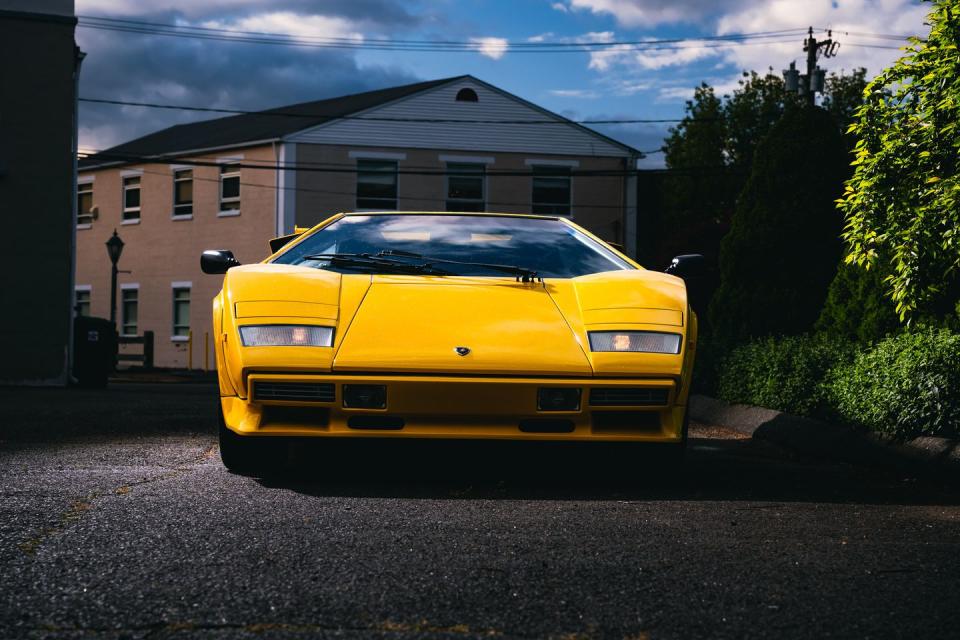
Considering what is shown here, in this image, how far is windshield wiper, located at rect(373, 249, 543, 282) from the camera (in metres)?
5.86

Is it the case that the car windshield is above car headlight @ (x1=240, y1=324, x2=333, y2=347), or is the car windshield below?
above

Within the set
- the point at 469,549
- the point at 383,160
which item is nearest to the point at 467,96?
the point at 383,160

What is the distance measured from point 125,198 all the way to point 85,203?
249 centimetres

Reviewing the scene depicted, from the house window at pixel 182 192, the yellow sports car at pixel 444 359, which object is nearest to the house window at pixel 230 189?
the house window at pixel 182 192

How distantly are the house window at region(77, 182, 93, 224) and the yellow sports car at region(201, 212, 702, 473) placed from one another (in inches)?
1493

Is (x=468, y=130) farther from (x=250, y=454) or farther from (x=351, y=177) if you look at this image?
(x=250, y=454)

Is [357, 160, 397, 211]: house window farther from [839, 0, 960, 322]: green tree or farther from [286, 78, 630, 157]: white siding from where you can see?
[839, 0, 960, 322]: green tree

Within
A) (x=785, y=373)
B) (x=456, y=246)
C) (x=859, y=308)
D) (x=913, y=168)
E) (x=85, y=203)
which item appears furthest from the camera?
(x=85, y=203)

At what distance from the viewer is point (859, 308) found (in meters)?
9.20

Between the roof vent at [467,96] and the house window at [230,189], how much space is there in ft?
23.9

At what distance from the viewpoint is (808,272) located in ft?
38.2

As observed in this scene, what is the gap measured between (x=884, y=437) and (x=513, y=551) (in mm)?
3516

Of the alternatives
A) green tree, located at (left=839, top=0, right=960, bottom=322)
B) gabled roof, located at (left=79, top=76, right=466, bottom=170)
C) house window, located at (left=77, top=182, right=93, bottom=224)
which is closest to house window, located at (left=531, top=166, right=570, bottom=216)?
gabled roof, located at (left=79, top=76, right=466, bottom=170)

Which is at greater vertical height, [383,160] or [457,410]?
[383,160]
